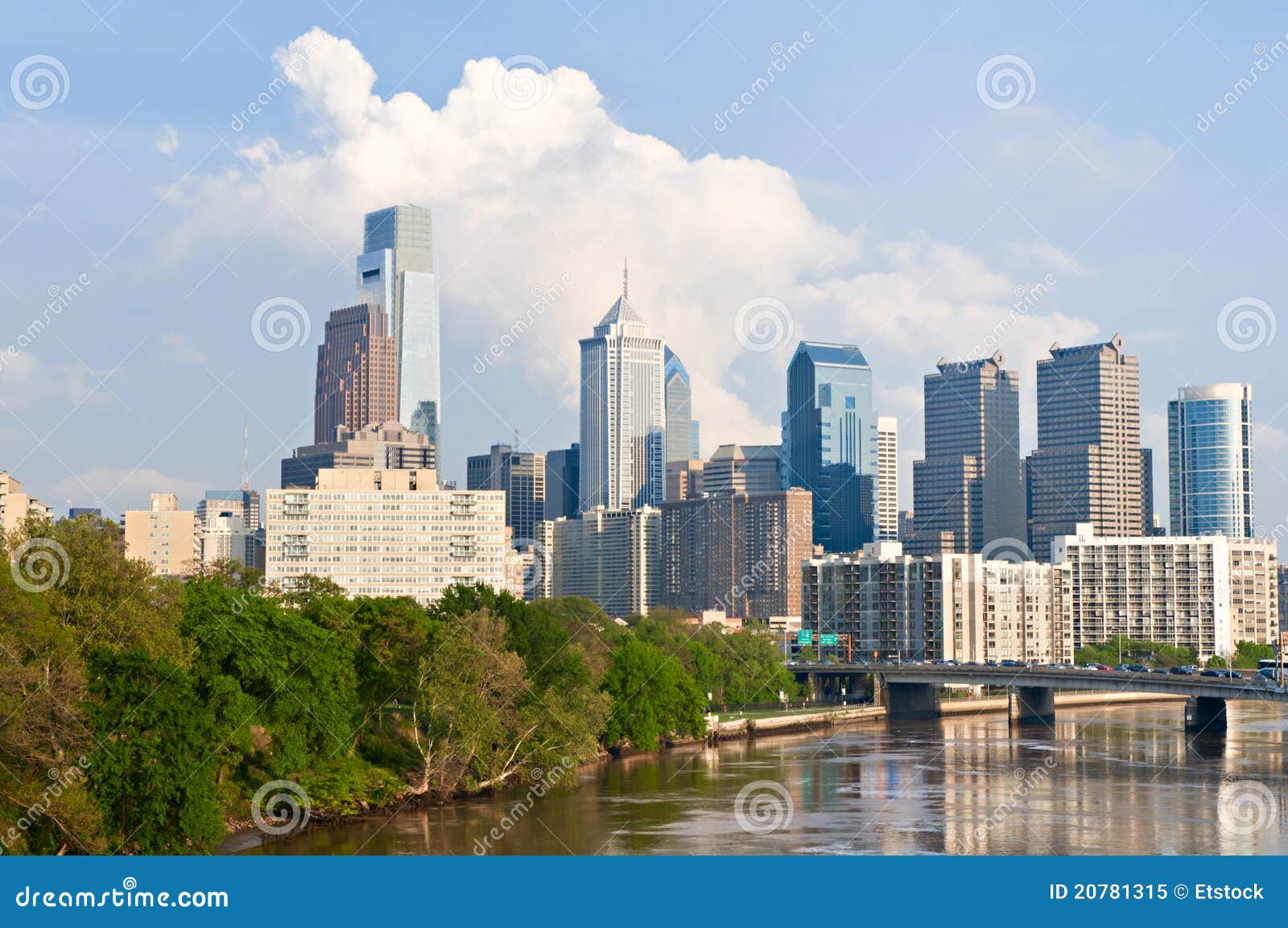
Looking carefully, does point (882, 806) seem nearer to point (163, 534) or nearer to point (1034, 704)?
point (1034, 704)

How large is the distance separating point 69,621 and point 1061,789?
116ft

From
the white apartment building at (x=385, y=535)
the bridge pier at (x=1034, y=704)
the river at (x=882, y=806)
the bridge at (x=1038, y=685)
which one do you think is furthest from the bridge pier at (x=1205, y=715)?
the white apartment building at (x=385, y=535)

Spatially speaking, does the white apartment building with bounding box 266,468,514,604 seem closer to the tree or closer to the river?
the river

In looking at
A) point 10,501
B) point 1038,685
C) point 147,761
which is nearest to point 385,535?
point 10,501

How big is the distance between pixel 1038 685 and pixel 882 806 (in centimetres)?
4139

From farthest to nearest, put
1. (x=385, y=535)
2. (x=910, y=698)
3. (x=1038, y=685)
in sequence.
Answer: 1. (x=385, y=535)
2. (x=910, y=698)
3. (x=1038, y=685)

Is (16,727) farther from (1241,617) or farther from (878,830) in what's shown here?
(1241,617)

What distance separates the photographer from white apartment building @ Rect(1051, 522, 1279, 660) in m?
162

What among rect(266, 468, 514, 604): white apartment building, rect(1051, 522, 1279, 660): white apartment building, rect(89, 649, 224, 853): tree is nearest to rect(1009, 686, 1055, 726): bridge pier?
rect(266, 468, 514, 604): white apartment building

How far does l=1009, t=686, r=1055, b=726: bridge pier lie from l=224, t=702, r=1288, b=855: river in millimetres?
18108

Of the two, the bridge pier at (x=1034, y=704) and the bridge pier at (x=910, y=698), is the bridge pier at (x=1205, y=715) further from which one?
the bridge pier at (x=910, y=698)

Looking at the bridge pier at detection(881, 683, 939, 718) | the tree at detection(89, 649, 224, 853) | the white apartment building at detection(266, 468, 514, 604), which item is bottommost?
the bridge pier at detection(881, 683, 939, 718)

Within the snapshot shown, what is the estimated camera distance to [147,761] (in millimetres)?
36438

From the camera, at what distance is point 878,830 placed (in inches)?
1828
